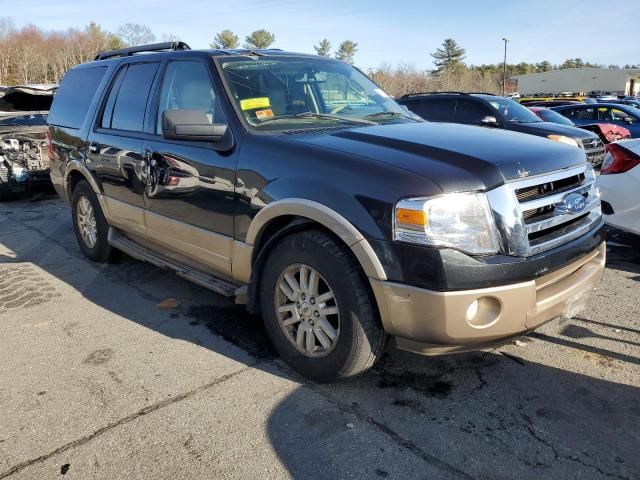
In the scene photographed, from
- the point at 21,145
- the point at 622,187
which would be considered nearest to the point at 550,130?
the point at 622,187

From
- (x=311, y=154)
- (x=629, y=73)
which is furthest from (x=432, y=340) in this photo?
(x=629, y=73)

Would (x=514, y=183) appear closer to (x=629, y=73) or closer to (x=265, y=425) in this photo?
(x=265, y=425)

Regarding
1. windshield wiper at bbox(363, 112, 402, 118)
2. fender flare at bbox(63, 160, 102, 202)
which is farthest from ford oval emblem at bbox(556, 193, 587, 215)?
fender flare at bbox(63, 160, 102, 202)

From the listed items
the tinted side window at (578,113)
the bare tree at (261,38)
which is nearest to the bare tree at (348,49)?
the bare tree at (261,38)

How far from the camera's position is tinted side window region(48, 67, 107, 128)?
5.34 meters

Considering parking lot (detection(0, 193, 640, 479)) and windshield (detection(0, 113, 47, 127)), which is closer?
parking lot (detection(0, 193, 640, 479))

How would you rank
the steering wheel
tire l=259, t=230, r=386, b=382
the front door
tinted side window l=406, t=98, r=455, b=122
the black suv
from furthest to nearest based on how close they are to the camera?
tinted side window l=406, t=98, r=455, b=122 → the steering wheel → the front door → tire l=259, t=230, r=386, b=382 → the black suv

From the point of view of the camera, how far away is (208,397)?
3109 mm

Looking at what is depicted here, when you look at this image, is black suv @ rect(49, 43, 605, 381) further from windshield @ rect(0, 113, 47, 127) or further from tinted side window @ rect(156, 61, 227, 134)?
windshield @ rect(0, 113, 47, 127)

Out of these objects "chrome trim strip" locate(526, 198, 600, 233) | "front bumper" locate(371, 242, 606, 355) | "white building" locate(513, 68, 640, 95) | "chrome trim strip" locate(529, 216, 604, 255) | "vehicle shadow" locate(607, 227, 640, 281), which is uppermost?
"white building" locate(513, 68, 640, 95)

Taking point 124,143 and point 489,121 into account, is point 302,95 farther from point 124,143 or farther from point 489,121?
point 489,121

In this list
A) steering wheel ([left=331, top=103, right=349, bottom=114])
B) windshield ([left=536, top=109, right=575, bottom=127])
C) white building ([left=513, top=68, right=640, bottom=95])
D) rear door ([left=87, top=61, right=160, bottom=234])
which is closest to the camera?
steering wheel ([left=331, top=103, right=349, bottom=114])

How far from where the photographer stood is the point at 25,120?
9.47 meters

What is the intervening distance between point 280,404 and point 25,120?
862cm
